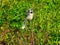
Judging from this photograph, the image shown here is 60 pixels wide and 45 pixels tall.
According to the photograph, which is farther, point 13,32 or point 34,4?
point 34,4

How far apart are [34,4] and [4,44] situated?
1.60 metres

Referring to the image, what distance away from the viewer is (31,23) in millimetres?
6637

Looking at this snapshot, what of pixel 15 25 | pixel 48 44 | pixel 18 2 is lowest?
pixel 48 44

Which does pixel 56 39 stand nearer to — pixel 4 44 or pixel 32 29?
pixel 32 29

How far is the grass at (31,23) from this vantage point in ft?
20.1

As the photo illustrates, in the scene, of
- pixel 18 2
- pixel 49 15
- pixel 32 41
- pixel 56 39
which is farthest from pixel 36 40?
pixel 18 2

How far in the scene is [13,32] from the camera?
6355 mm

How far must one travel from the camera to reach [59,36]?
636cm

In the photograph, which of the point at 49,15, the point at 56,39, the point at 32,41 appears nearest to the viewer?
the point at 32,41

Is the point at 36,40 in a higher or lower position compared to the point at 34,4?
lower

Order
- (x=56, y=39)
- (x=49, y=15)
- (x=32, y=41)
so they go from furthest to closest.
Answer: (x=49, y=15), (x=56, y=39), (x=32, y=41)

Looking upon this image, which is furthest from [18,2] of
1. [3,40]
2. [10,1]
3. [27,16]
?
[3,40]

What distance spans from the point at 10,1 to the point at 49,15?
3.69ft

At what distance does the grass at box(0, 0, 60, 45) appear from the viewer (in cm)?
→ 613
